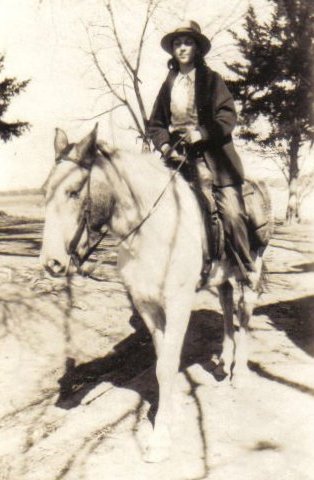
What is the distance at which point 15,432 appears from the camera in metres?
5.22

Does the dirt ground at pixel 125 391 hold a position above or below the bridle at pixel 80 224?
below

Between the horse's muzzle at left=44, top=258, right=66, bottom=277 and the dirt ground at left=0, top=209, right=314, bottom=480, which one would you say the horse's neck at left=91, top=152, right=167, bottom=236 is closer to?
the horse's muzzle at left=44, top=258, right=66, bottom=277

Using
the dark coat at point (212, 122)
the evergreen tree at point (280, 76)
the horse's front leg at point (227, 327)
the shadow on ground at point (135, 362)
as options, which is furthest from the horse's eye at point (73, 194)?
the evergreen tree at point (280, 76)

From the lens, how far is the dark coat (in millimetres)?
5031

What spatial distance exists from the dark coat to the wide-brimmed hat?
0.68ft

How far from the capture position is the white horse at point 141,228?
13.4 feet

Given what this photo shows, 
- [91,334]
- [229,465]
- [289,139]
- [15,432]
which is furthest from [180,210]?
[289,139]

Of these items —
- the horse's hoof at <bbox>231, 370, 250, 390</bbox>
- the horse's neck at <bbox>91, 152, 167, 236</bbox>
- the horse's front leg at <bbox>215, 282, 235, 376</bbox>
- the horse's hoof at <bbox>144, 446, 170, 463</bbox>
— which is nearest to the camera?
the horse's neck at <bbox>91, 152, 167, 236</bbox>

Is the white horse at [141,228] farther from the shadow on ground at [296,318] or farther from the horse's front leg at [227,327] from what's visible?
the shadow on ground at [296,318]

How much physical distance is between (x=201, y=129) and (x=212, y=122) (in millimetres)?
143

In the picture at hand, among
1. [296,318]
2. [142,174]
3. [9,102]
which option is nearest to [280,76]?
[9,102]

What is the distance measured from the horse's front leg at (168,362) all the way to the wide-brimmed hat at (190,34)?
2364mm

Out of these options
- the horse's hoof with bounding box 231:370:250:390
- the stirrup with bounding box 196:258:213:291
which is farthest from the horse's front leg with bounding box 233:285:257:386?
the stirrup with bounding box 196:258:213:291

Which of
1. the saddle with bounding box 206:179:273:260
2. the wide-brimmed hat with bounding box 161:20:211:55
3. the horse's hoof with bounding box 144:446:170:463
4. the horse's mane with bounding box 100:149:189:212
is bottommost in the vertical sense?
the horse's hoof with bounding box 144:446:170:463
